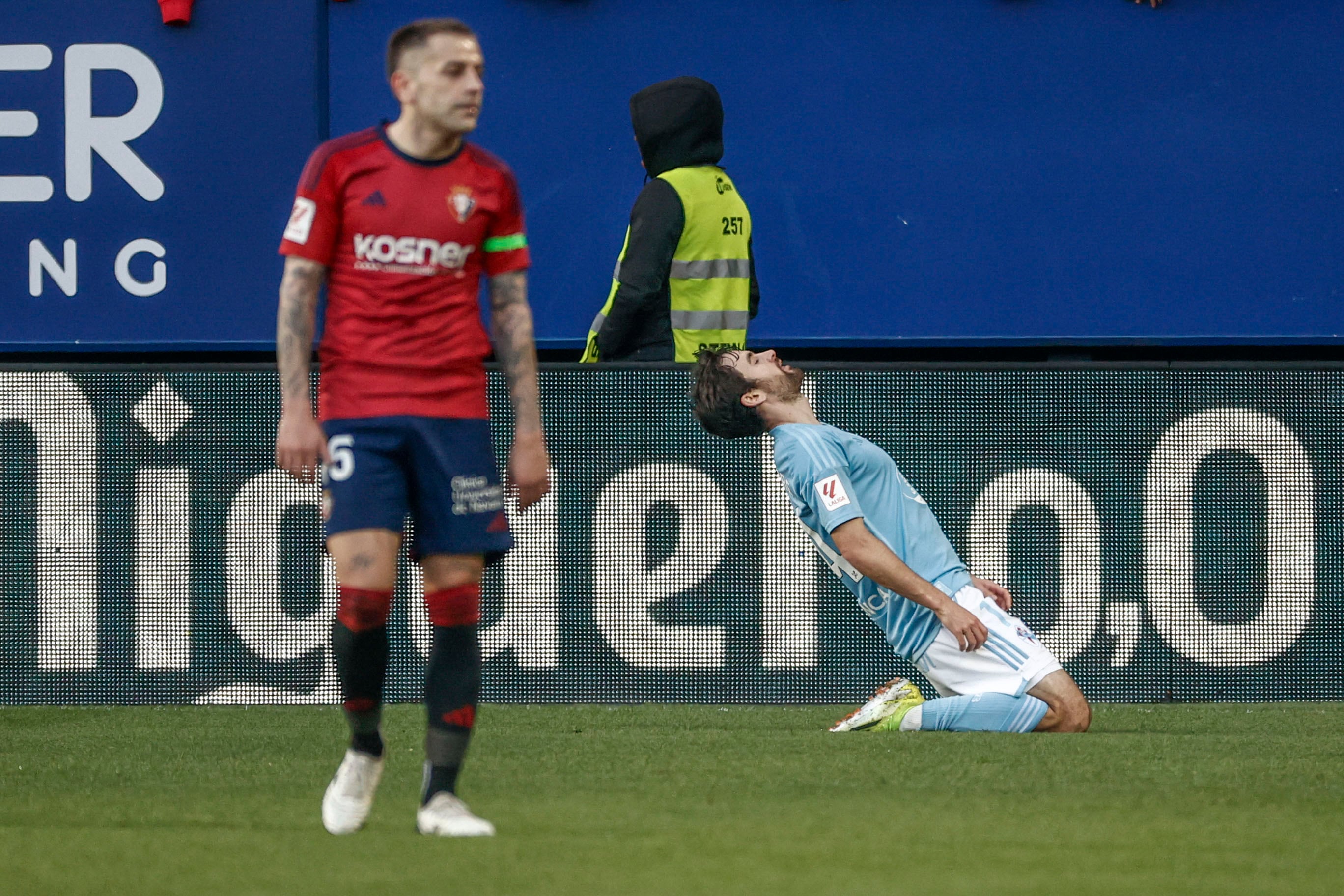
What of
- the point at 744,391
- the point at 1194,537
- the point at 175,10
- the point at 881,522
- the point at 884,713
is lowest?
the point at 884,713

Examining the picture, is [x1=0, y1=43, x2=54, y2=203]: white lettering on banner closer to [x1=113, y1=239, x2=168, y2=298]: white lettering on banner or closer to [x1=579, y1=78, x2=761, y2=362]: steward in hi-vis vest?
[x1=113, y1=239, x2=168, y2=298]: white lettering on banner

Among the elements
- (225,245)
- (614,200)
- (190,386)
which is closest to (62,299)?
(225,245)

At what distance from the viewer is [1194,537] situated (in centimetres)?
657

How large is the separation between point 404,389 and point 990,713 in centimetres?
236

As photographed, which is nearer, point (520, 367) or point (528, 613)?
point (520, 367)

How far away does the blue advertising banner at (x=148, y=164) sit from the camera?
318 inches

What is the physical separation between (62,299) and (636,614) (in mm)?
2932

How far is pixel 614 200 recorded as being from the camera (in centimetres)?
805

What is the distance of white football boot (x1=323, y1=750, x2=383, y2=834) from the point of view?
3945 mm

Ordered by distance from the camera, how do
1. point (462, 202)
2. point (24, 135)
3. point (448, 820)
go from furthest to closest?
point (24, 135) < point (462, 202) < point (448, 820)

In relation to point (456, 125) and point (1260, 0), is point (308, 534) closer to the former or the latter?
point (456, 125)

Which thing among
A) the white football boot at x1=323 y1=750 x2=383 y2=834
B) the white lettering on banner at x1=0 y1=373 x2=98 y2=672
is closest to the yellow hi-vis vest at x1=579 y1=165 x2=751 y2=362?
the white lettering on banner at x1=0 y1=373 x2=98 y2=672

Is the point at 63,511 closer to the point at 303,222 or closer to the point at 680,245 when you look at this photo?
the point at 680,245

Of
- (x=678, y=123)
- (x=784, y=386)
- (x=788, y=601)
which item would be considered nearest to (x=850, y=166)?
(x=678, y=123)
